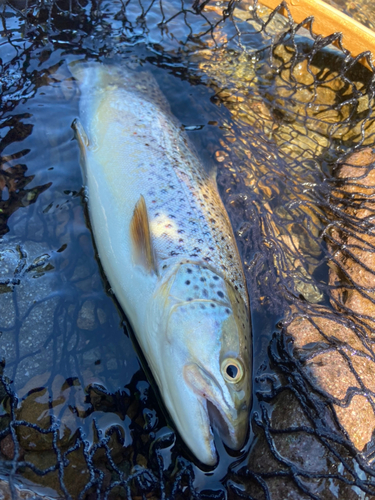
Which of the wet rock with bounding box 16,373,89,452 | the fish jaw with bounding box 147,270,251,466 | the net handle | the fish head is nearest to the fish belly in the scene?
the fish jaw with bounding box 147,270,251,466

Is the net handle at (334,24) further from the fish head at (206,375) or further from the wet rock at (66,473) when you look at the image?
the wet rock at (66,473)

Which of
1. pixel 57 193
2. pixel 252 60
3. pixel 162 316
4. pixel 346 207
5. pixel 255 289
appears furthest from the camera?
pixel 252 60

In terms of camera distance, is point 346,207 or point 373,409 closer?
point 373,409

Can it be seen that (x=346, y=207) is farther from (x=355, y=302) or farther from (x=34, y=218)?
(x=34, y=218)

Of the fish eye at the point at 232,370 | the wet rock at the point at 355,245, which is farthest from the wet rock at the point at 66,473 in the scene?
the wet rock at the point at 355,245

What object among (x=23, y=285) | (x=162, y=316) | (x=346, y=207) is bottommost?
(x=23, y=285)

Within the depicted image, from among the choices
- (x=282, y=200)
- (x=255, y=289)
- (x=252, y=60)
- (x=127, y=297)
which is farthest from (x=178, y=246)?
(x=252, y=60)
